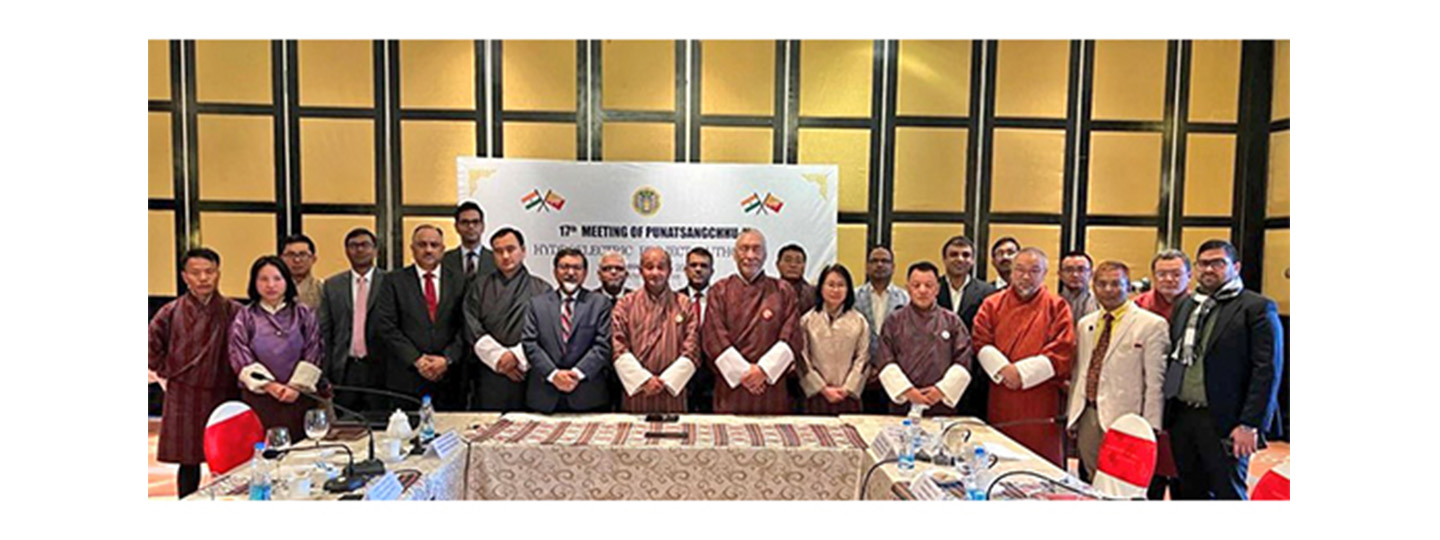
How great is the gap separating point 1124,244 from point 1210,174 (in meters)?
0.76

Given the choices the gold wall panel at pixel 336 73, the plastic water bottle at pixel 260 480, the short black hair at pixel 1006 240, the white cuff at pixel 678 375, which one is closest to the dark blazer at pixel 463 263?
the white cuff at pixel 678 375

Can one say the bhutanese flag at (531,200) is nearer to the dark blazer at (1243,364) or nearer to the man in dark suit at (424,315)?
the man in dark suit at (424,315)

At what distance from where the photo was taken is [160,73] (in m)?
5.16

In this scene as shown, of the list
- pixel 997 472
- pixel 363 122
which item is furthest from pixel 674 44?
pixel 997 472

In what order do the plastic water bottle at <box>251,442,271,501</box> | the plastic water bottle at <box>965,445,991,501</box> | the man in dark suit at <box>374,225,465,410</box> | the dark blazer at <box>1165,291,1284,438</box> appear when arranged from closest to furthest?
the plastic water bottle at <box>251,442,271,501</box>, the plastic water bottle at <box>965,445,991,501</box>, the dark blazer at <box>1165,291,1284,438</box>, the man in dark suit at <box>374,225,465,410</box>

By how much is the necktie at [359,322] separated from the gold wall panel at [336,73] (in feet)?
5.04

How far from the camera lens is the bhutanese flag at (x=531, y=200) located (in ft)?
16.8

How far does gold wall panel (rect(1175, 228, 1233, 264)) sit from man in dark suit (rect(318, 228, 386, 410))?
5.04 m

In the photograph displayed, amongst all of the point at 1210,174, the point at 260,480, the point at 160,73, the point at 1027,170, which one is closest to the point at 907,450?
the point at 260,480

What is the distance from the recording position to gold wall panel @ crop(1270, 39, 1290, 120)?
5336mm

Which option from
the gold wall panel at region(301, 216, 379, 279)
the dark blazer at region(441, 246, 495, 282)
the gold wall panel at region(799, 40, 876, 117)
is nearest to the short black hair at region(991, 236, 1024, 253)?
the gold wall panel at region(799, 40, 876, 117)

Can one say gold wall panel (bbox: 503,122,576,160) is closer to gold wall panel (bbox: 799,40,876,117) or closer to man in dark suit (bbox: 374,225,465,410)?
man in dark suit (bbox: 374,225,465,410)

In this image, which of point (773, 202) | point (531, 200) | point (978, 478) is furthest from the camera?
point (773, 202)

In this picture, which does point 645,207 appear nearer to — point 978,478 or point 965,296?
point 965,296
